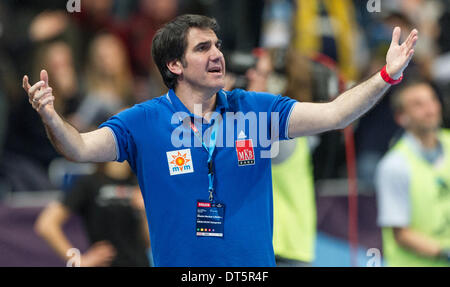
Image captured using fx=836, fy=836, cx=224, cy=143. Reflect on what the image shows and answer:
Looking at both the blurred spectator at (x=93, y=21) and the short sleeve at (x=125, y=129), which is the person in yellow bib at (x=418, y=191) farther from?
the blurred spectator at (x=93, y=21)

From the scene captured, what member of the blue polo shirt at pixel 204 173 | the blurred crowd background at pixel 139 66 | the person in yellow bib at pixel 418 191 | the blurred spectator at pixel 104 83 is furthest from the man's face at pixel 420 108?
the blurred spectator at pixel 104 83

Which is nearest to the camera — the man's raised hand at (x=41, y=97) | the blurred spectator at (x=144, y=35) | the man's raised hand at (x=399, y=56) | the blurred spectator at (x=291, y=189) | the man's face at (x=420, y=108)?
the man's raised hand at (x=41, y=97)

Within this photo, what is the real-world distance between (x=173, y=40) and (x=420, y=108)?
8.97 feet

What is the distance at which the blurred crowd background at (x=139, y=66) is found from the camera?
23.6 feet

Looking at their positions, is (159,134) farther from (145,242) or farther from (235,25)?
(235,25)

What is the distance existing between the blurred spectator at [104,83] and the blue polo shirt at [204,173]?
395 cm

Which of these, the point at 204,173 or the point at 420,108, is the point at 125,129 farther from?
the point at 420,108

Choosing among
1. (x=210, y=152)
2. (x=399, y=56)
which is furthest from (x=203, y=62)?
(x=399, y=56)

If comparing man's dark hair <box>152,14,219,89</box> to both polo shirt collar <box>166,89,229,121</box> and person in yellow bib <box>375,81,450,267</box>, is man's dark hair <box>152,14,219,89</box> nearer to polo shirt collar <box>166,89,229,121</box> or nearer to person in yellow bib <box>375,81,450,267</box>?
polo shirt collar <box>166,89,229,121</box>

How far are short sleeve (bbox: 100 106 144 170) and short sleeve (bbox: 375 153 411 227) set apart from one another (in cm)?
274

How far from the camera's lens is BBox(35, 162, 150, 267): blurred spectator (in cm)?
679

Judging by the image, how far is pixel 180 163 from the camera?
416 centimetres

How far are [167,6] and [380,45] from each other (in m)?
2.44
